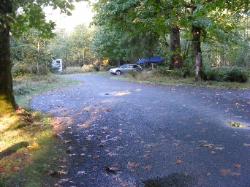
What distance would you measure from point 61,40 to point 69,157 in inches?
3048

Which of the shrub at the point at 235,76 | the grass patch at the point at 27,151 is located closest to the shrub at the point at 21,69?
the shrub at the point at 235,76

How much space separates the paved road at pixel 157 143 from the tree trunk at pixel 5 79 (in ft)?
6.34

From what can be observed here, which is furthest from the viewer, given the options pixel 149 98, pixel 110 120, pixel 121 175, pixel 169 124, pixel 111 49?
pixel 111 49

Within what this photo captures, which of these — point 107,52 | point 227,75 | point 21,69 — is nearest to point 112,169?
point 227,75

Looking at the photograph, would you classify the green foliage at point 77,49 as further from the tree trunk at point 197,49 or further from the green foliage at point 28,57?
the tree trunk at point 197,49

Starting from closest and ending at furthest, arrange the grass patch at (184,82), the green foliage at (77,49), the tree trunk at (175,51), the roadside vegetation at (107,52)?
1. the roadside vegetation at (107,52)
2. the grass patch at (184,82)
3. the tree trunk at (175,51)
4. the green foliage at (77,49)

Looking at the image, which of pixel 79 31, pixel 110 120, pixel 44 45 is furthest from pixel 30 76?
pixel 79 31

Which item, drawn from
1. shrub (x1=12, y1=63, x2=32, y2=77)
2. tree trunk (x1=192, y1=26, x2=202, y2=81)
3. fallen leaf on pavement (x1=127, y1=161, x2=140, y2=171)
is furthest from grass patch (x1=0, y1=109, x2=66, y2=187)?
shrub (x1=12, y1=63, x2=32, y2=77)

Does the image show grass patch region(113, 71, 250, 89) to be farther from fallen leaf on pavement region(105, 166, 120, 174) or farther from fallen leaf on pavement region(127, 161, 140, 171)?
fallen leaf on pavement region(105, 166, 120, 174)

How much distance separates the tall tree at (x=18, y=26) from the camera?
34.8ft

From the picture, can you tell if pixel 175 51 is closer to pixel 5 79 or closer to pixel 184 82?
pixel 184 82

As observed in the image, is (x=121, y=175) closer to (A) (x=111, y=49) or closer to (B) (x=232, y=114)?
(B) (x=232, y=114)

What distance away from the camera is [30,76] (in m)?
37.5

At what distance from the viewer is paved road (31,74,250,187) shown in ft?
24.5
